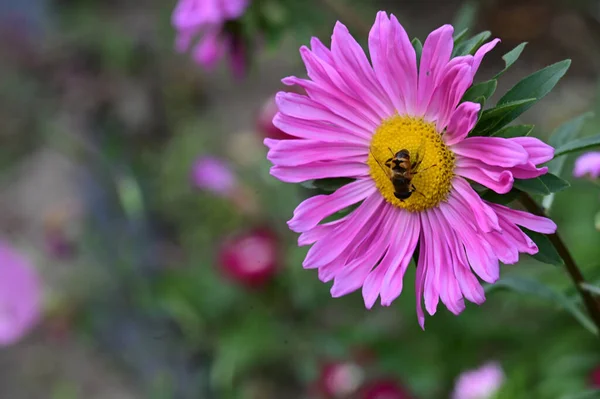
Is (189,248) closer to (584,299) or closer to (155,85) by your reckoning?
(155,85)

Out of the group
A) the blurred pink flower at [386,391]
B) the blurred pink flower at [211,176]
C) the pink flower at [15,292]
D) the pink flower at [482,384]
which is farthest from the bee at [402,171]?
the pink flower at [15,292]

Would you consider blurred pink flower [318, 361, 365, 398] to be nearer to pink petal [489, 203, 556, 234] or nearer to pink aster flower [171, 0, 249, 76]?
pink aster flower [171, 0, 249, 76]

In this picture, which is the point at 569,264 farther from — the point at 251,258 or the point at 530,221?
the point at 251,258

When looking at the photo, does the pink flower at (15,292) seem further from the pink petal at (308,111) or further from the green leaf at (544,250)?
the green leaf at (544,250)

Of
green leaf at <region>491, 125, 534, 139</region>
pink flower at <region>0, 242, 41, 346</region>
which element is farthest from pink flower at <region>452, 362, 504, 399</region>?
pink flower at <region>0, 242, 41, 346</region>

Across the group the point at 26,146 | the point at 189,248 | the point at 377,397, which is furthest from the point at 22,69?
the point at 377,397

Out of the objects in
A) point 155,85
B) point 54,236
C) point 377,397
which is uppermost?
point 155,85

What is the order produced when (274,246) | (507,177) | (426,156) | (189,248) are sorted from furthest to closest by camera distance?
(189,248) → (274,246) → (426,156) → (507,177)

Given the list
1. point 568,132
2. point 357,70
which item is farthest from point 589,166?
point 357,70
